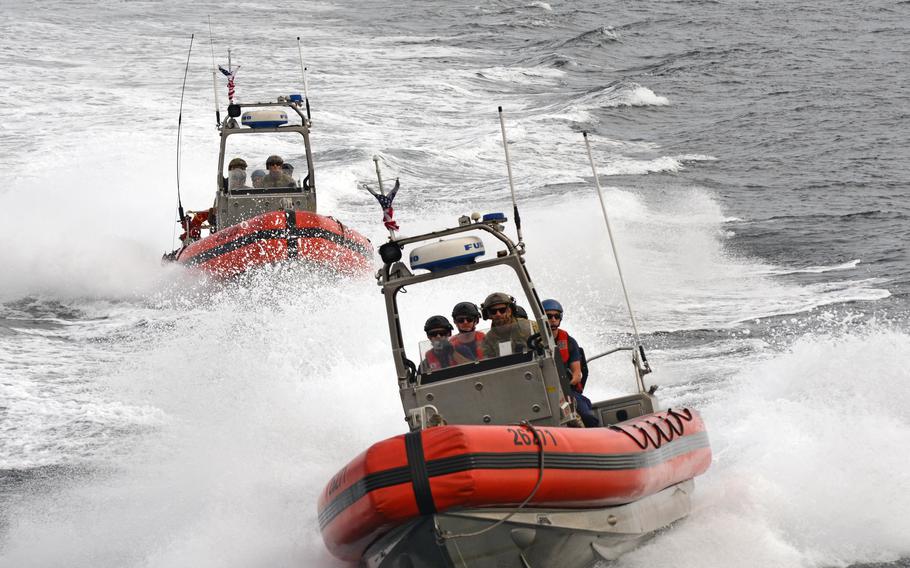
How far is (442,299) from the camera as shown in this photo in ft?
43.0

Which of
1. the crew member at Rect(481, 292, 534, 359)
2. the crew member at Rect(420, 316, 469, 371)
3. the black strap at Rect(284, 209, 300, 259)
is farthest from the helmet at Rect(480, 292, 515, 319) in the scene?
the black strap at Rect(284, 209, 300, 259)

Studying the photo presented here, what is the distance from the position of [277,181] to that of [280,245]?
156 centimetres

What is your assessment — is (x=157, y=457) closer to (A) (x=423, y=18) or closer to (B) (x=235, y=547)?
(B) (x=235, y=547)

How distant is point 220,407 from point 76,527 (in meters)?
2.51

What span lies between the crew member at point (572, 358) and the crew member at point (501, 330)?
0.51 m

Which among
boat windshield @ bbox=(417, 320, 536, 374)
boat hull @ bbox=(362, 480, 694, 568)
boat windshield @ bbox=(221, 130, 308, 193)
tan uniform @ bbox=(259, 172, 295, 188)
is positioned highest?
boat windshield @ bbox=(221, 130, 308, 193)

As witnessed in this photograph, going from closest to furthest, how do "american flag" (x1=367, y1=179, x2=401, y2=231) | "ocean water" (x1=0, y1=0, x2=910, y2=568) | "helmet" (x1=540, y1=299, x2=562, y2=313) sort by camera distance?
1. "american flag" (x1=367, y1=179, x2=401, y2=231)
2. "helmet" (x1=540, y1=299, x2=562, y2=313)
3. "ocean water" (x1=0, y1=0, x2=910, y2=568)

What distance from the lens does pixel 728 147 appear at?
2616 centimetres

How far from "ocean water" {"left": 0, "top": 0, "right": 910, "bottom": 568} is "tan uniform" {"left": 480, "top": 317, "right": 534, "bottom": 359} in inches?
53.5

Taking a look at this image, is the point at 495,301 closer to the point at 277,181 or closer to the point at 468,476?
the point at 468,476

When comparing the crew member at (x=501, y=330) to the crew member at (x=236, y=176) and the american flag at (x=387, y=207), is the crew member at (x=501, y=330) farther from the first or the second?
the crew member at (x=236, y=176)

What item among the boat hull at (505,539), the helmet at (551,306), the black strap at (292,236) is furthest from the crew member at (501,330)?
the black strap at (292,236)

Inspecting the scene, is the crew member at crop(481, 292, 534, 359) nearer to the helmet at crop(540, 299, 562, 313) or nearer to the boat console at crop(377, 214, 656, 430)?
the boat console at crop(377, 214, 656, 430)

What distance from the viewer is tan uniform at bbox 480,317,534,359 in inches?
279
